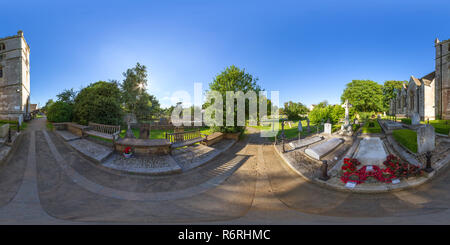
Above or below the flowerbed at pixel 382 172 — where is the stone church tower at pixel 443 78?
above

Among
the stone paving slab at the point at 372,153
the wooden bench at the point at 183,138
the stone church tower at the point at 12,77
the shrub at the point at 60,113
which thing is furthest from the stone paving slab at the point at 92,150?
the stone church tower at the point at 12,77

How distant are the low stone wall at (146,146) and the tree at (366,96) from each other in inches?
Answer: 1449

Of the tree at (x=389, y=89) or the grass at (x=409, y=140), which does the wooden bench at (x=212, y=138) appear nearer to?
the grass at (x=409, y=140)

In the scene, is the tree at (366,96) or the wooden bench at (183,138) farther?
the tree at (366,96)

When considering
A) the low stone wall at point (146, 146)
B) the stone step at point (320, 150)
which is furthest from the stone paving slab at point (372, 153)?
the low stone wall at point (146, 146)

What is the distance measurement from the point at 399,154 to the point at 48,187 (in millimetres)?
14997

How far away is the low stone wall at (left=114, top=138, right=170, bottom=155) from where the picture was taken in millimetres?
8609

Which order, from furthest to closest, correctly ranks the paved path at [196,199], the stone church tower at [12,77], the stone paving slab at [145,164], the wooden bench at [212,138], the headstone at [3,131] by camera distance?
the stone church tower at [12,77], the wooden bench at [212,138], the headstone at [3,131], the stone paving slab at [145,164], the paved path at [196,199]

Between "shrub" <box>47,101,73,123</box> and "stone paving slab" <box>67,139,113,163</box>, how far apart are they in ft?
27.6

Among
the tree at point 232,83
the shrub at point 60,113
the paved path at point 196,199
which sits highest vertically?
the tree at point 232,83

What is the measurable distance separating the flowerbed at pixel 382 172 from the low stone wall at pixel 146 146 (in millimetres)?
7663

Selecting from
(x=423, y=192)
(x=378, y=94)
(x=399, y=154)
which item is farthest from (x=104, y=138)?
(x=378, y=94)

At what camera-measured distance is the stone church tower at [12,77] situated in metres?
21.6

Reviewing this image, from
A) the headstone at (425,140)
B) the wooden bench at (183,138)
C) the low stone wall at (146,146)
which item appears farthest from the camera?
the wooden bench at (183,138)
